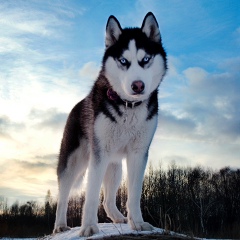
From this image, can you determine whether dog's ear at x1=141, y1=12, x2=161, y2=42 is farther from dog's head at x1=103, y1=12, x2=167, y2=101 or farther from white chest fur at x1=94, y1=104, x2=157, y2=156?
white chest fur at x1=94, y1=104, x2=157, y2=156

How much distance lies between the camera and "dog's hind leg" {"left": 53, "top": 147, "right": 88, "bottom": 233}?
848 cm

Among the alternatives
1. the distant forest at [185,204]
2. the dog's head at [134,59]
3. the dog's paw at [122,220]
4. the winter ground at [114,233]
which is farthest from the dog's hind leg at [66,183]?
the distant forest at [185,204]

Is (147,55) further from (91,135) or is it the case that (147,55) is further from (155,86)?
(91,135)

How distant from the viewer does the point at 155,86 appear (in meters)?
7.06

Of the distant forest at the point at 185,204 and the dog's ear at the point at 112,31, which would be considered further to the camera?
the distant forest at the point at 185,204

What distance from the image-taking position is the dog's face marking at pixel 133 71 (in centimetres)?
637

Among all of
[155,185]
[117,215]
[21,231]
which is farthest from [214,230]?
[117,215]

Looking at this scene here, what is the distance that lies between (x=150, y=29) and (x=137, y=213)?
3.28 metres

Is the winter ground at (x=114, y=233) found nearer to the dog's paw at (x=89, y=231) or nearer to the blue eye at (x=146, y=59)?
the dog's paw at (x=89, y=231)

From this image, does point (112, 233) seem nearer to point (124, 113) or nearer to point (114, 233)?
point (114, 233)

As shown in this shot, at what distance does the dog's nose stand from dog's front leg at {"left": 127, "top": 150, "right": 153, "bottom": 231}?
1405mm

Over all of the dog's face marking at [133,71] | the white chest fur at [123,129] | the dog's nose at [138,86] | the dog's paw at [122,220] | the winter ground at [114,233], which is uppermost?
the dog's face marking at [133,71]

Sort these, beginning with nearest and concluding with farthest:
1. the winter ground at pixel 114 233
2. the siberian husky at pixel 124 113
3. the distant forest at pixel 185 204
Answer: the winter ground at pixel 114 233, the siberian husky at pixel 124 113, the distant forest at pixel 185 204

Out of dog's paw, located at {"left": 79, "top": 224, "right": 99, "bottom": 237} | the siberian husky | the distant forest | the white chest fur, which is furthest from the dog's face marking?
the distant forest
